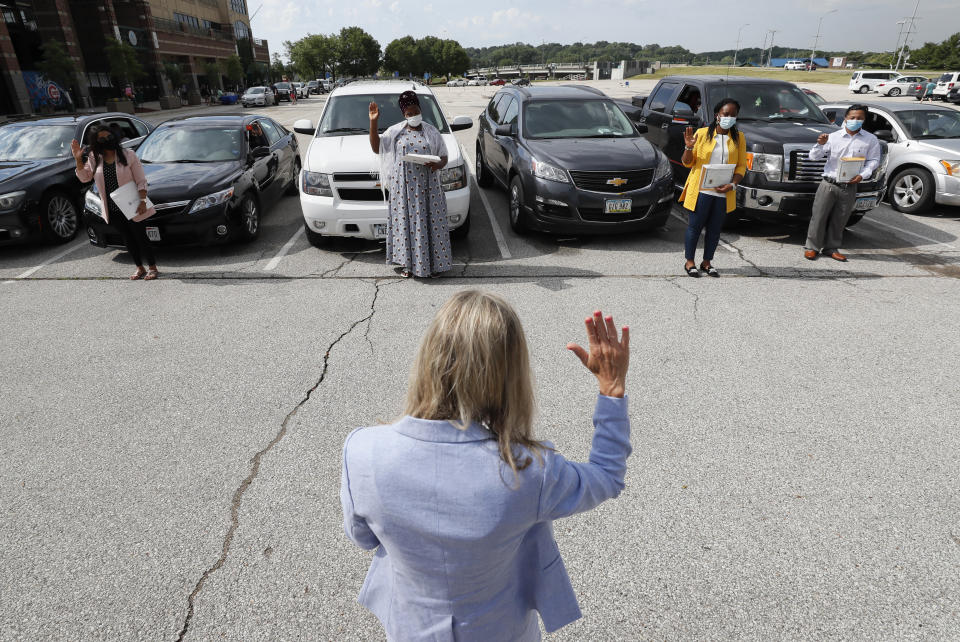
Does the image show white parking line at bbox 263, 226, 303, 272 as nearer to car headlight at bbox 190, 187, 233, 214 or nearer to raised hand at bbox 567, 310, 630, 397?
car headlight at bbox 190, 187, 233, 214

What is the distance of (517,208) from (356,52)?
9946cm

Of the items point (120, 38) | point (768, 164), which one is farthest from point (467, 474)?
point (120, 38)

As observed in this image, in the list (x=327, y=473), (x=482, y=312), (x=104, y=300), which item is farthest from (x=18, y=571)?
(x=104, y=300)

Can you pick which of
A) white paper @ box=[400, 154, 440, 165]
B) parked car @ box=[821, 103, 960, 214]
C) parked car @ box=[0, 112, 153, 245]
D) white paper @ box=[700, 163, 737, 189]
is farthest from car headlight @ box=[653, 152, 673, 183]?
parked car @ box=[0, 112, 153, 245]

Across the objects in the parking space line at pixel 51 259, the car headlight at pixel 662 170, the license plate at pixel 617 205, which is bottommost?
the parking space line at pixel 51 259

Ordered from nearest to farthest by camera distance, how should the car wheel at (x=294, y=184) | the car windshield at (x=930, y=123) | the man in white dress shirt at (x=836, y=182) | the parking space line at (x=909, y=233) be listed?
the man in white dress shirt at (x=836, y=182) → the parking space line at (x=909, y=233) → the car windshield at (x=930, y=123) → the car wheel at (x=294, y=184)

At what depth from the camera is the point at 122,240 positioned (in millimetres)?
6793

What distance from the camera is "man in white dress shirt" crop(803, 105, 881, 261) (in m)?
6.43

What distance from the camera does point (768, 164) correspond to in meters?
7.33

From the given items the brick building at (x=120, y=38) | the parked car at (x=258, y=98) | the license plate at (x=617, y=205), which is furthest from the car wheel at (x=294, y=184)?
the parked car at (x=258, y=98)

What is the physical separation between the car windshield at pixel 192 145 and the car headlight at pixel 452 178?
328 cm

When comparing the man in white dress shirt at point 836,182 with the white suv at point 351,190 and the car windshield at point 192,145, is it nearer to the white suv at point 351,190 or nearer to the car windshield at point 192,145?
the white suv at point 351,190

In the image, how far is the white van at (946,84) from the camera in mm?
33188

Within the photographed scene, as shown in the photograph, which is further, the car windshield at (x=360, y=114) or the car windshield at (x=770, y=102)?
the car windshield at (x=770, y=102)
